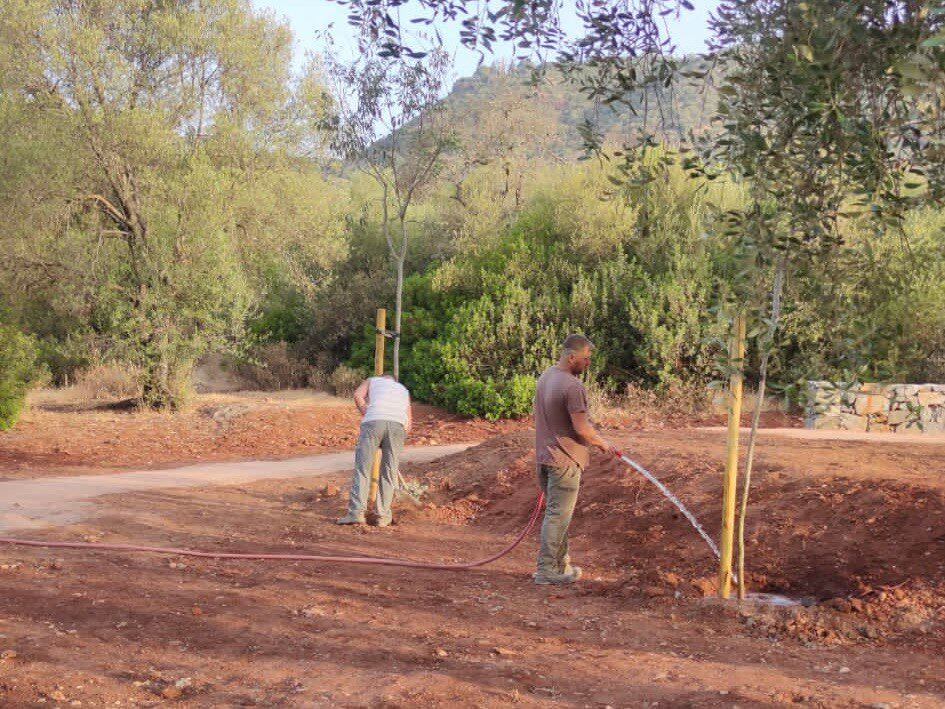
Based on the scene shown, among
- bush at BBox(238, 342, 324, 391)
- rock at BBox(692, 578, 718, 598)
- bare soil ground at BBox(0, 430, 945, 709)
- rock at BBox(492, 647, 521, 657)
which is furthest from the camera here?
bush at BBox(238, 342, 324, 391)

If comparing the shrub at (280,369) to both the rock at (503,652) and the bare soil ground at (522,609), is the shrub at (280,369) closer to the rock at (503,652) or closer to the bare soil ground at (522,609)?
the bare soil ground at (522,609)

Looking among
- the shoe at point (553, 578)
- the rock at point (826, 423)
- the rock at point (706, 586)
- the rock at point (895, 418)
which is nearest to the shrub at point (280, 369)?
the rock at point (826, 423)

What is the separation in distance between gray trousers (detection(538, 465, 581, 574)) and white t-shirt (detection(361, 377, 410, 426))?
2621mm

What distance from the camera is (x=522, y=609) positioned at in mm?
7309

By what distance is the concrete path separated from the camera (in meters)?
10.6

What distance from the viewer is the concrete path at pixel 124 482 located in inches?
417

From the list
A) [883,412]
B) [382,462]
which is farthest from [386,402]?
[883,412]

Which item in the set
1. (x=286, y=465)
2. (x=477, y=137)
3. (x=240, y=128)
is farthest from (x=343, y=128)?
(x=477, y=137)

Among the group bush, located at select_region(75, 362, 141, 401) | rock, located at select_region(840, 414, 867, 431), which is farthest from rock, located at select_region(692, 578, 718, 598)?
bush, located at select_region(75, 362, 141, 401)

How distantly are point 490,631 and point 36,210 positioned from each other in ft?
49.2

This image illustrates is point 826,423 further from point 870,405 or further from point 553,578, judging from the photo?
point 553,578

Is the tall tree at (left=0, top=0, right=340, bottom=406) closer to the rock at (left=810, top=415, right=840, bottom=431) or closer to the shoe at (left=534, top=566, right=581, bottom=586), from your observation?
the rock at (left=810, top=415, right=840, bottom=431)

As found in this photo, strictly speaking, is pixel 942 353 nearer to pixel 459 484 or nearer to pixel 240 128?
pixel 459 484

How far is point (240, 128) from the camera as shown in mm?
21078
